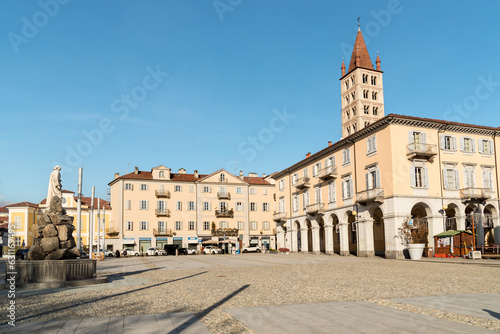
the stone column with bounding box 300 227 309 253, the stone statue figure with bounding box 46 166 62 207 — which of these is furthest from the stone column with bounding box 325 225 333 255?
the stone statue figure with bounding box 46 166 62 207

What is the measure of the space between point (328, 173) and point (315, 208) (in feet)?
17.0

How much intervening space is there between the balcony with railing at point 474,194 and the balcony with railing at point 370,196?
7038 millimetres

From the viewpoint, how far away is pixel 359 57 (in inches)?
2741

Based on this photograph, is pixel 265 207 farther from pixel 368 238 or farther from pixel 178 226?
pixel 368 238

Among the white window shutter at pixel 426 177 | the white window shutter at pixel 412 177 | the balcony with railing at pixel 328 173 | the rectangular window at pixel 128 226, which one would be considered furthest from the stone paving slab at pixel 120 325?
the rectangular window at pixel 128 226

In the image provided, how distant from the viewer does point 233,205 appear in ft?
233

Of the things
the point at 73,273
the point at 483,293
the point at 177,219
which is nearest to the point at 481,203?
the point at 483,293

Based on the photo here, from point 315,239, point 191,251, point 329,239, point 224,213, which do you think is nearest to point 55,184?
point 329,239

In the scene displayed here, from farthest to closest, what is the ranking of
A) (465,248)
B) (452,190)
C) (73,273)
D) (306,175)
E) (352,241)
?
(306,175) < (352,241) < (452,190) < (465,248) < (73,273)

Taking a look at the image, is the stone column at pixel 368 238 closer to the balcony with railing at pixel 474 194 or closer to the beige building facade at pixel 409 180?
the beige building facade at pixel 409 180

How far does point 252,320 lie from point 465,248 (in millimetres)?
28700

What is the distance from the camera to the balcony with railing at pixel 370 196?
117 ft

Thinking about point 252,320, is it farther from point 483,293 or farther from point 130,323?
point 483,293

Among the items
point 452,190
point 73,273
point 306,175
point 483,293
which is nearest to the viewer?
point 483,293
